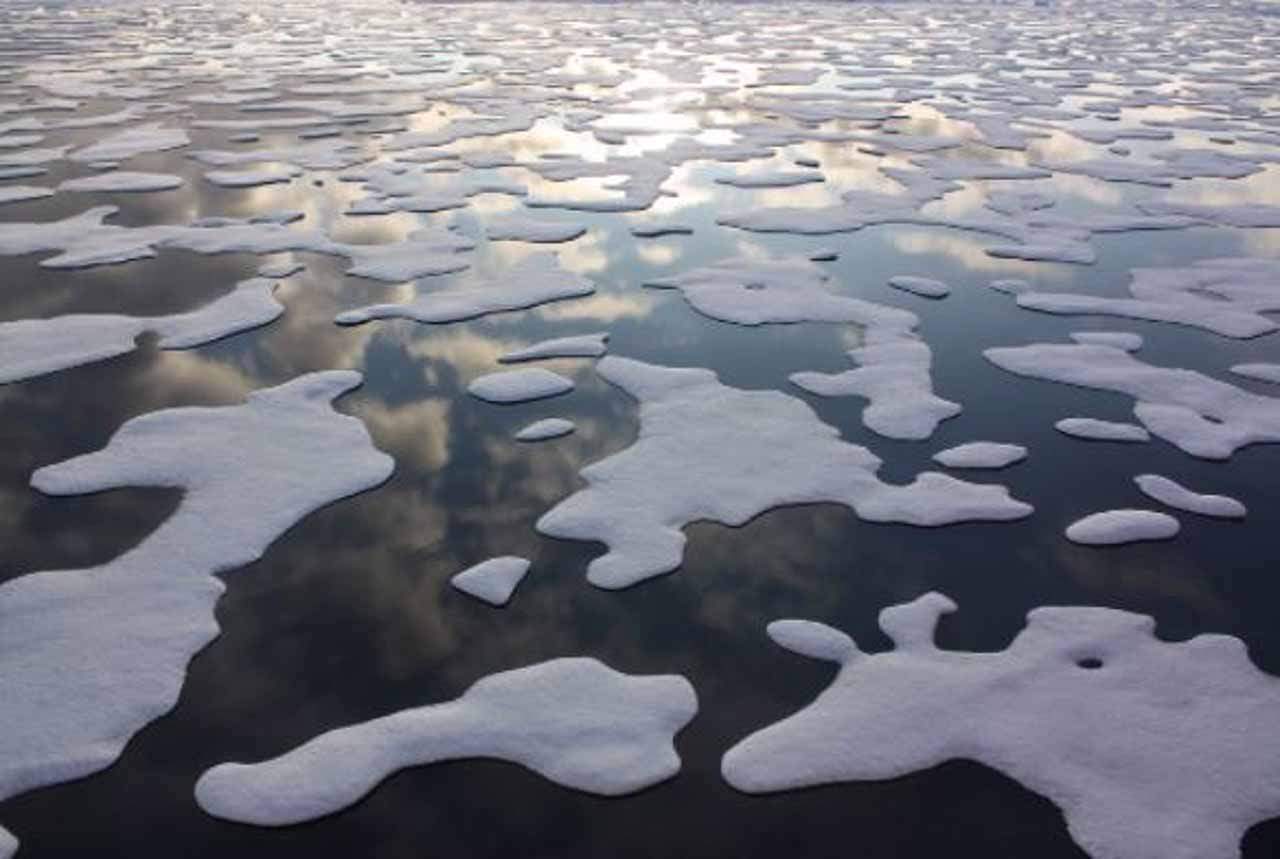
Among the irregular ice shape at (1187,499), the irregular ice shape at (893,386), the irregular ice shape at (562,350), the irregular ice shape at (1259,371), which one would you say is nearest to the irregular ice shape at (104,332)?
the irregular ice shape at (562,350)

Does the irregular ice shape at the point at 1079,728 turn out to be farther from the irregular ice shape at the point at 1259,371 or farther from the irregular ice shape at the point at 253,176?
the irregular ice shape at the point at 253,176

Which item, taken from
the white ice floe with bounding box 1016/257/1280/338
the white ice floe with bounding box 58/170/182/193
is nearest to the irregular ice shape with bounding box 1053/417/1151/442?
the white ice floe with bounding box 1016/257/1280/338

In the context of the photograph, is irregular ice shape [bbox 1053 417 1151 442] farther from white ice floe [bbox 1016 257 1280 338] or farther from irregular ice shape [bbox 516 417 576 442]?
irregular ice shape [bbox 516 417 576 442]

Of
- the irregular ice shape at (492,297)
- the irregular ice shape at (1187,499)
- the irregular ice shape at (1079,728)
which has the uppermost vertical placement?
the irregular ice shape at (492,297)

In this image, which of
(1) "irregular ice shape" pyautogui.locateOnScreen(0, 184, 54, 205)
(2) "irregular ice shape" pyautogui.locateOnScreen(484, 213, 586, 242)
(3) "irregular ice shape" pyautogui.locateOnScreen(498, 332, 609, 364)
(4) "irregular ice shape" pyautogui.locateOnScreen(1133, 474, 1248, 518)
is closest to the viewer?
(4) "irregular ice shape" pyautogui.locateOnScreen(1133, 474, 1248, 518)

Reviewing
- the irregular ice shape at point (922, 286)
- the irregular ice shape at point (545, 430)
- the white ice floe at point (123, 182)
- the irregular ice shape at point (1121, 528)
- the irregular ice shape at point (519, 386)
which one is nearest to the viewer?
the irregular ice shape at point (1121, 528)

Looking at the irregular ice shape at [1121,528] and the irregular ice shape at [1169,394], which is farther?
the irregular ice shape at [1169,394]

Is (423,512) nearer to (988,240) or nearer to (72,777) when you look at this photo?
(72,777)

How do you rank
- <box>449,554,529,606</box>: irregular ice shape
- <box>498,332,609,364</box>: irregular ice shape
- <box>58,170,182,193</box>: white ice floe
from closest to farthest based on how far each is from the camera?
<box>449,554,529,606</box>: irregular ice shape → <box>498,332,609,364</box>: irregular ice shape → <box>58,170,182,193</box>: white ice floe
